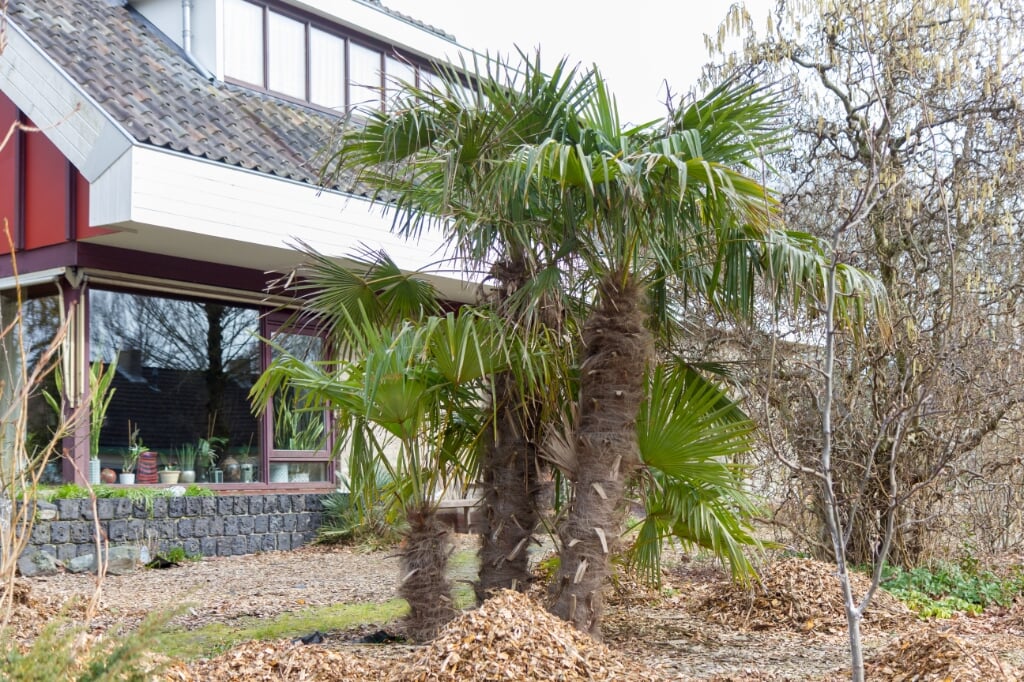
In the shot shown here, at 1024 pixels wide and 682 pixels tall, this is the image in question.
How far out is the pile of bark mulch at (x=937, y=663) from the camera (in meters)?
5.24

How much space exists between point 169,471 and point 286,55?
21.1ft

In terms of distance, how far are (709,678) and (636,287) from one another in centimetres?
240

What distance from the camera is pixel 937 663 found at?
5.39 meters

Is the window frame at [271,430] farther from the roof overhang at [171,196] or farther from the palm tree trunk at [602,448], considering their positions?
the palm tree trunk at [602,448]

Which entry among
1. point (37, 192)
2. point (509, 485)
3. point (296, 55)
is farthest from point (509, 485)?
point (296, 55)

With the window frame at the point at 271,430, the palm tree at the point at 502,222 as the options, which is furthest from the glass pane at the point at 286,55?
the palm tree at the point at 502,222

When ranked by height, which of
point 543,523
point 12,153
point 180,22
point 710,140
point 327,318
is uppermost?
point 180,22

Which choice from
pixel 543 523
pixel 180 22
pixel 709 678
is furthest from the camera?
pixel 180 22

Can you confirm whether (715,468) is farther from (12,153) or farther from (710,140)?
(12,153)

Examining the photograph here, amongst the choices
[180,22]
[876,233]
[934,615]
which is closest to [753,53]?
[876,233]

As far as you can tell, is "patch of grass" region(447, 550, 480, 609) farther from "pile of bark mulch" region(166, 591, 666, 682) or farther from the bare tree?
the bare tree

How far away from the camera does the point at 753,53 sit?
10.4 meters

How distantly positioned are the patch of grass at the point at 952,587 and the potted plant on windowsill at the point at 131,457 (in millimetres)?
8483

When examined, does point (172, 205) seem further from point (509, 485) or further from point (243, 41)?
point (509, 485)
